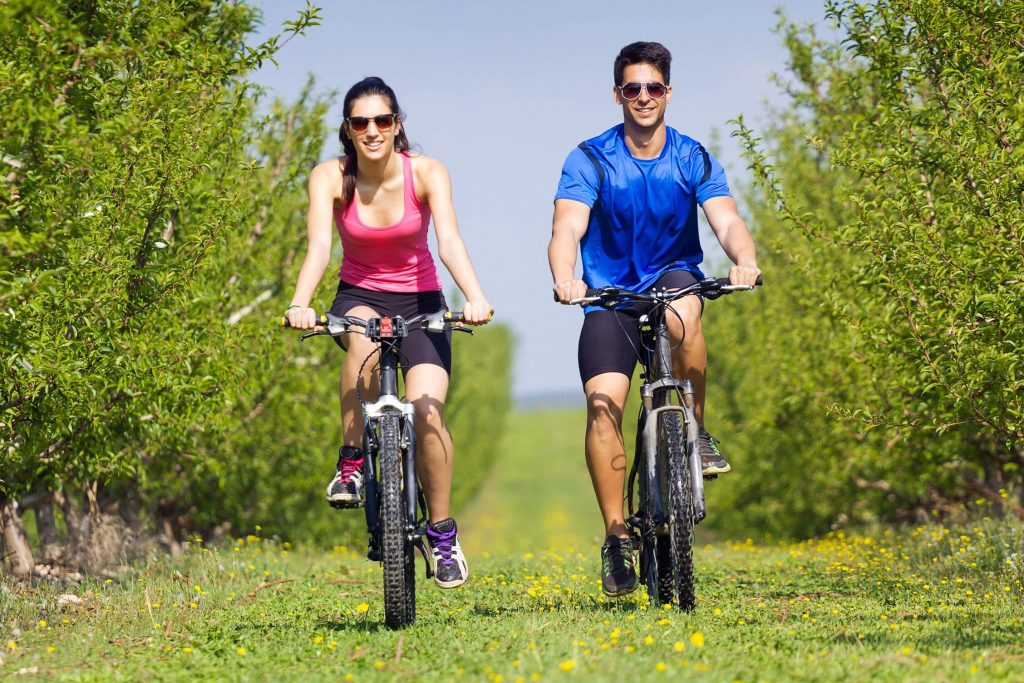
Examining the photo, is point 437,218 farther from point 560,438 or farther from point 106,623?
point 560,438

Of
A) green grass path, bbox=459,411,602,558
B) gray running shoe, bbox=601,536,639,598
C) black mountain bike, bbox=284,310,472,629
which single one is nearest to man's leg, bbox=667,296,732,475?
gray running shoe, bbox=601,536,639,598

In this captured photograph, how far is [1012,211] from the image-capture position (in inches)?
269

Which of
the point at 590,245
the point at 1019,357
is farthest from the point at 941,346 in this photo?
the point at 590,245

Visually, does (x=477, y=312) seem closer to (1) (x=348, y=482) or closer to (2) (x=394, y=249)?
(2) (x=394, y=249)

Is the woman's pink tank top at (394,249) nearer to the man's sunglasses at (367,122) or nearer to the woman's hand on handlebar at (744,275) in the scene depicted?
the man's sunglasses at (367,122)

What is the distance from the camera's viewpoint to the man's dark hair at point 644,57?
20.3ft

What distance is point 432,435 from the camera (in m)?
6.10

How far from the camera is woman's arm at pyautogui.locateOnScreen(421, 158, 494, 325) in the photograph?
234 inches

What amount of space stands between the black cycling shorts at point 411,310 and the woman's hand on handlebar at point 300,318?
43 centimetres

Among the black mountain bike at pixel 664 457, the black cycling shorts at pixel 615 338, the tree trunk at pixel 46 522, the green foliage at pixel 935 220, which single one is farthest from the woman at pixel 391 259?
the tree trunk at pixel 46 522

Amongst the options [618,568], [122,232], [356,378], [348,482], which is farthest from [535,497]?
[348,482]

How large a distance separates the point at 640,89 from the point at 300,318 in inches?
83.1

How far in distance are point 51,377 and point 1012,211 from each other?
5.46m

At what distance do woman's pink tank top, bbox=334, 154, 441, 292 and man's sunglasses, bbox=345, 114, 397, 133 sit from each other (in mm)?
209
